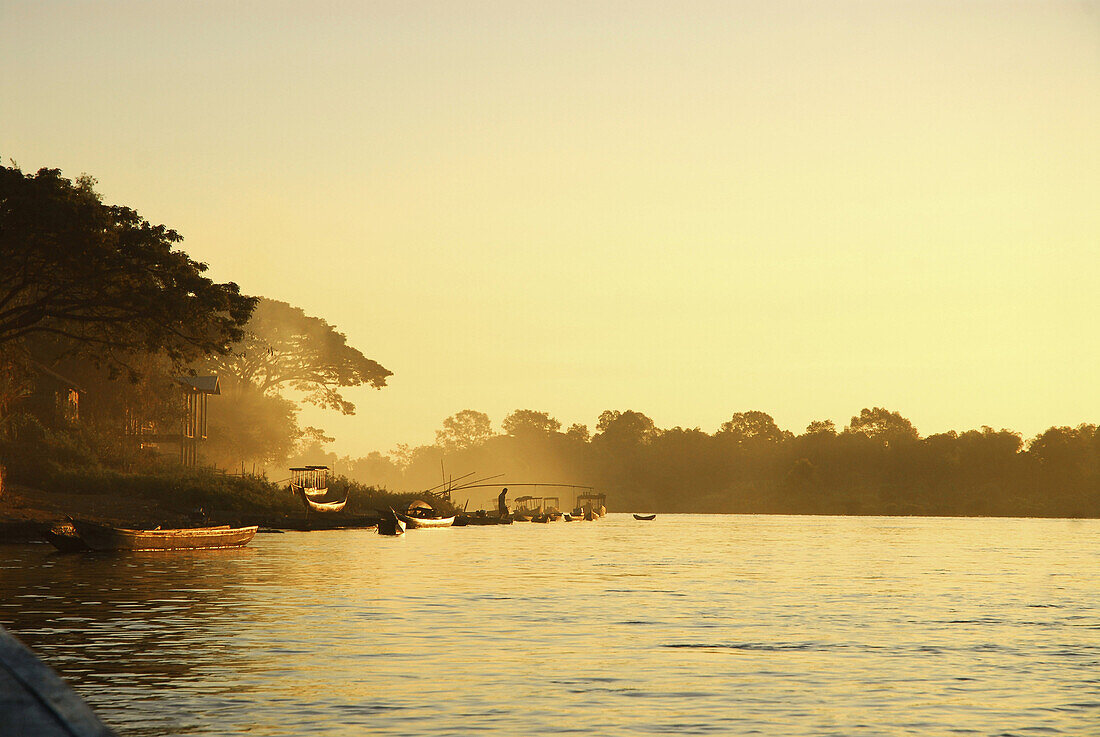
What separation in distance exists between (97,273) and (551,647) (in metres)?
29.0

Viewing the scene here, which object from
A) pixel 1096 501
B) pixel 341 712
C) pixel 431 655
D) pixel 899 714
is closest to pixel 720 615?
pixel 431 655

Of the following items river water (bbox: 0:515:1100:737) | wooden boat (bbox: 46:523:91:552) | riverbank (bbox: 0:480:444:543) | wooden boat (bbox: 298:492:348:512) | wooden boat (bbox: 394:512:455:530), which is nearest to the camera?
river water (bbox: 0:515:1100:737)

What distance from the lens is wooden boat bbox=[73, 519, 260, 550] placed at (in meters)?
44.6

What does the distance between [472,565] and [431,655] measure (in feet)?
94.7

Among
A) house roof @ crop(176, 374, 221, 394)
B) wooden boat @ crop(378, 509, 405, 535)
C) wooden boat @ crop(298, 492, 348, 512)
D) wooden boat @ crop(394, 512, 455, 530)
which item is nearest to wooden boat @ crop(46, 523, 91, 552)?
wooden boat @ crop(378, 509, 405, 535)

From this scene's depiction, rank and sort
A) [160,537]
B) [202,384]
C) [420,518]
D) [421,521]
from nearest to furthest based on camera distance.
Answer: [160,537]
[202,384]
[421,521]
[420,518]

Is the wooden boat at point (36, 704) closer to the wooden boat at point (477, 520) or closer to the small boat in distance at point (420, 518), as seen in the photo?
the small boat in distance at point (420, 518)

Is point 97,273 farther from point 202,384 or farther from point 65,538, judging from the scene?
point 202,384

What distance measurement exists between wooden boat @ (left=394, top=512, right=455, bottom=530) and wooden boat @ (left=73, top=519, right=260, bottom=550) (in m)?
36.6

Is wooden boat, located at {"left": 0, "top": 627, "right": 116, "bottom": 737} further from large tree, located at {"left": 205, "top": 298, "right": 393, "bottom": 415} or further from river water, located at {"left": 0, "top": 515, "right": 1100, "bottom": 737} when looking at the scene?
large tree, located at {"left": 205, "top": 298, "right": 393, "bottom": 415}

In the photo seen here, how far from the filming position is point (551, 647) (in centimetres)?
2230

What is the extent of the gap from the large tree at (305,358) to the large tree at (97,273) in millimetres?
68978

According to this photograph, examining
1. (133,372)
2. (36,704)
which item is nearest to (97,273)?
(133,372)

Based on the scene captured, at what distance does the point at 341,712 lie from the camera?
15164 millimetres
